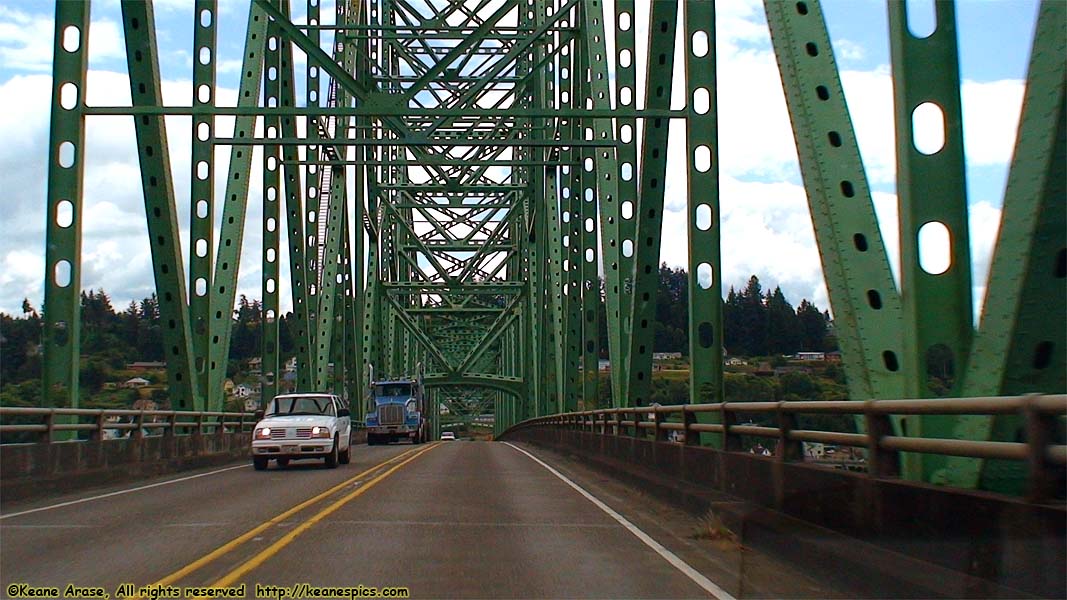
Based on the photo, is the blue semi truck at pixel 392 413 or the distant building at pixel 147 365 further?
the blue semi truck at pixel 392 413

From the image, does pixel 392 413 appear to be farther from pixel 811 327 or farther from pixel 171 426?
pixel 811 327

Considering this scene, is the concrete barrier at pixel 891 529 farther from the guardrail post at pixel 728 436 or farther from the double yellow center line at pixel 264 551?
the double yellow center line at pixel 264 551

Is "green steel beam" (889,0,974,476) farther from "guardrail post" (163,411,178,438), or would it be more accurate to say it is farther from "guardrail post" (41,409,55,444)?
"guardrail post" (163,411,178,438)

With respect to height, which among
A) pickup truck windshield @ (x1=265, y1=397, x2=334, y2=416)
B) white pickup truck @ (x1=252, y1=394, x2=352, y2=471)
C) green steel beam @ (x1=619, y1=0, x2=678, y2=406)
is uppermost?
green steel beam @ (x1=619, y1=0, x2=678, y2=406)

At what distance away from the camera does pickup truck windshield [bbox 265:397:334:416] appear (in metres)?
27.3

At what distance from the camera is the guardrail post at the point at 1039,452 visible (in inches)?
243

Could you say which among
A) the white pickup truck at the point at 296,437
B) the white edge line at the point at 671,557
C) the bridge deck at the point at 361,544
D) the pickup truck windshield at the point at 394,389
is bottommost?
the white edge line at the point at 671,557

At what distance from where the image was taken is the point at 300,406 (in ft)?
90.4

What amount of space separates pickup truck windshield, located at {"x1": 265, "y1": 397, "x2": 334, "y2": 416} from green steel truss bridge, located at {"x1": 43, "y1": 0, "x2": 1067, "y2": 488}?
1707mm

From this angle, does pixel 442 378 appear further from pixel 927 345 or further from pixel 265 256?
pixel 927 345

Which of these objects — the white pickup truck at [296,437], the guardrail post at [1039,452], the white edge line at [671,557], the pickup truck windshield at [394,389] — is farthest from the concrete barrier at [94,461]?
the pickup truck windshield at [394,389]

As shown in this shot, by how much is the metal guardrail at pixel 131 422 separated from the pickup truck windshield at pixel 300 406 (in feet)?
4.78

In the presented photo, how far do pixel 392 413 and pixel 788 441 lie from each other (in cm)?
4875

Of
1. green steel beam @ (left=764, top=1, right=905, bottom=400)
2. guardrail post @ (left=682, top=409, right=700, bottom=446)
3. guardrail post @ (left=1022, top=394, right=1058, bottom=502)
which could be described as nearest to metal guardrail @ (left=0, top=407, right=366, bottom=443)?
guardrail post @ (left=682, top=409, right=700, bottom=446)
